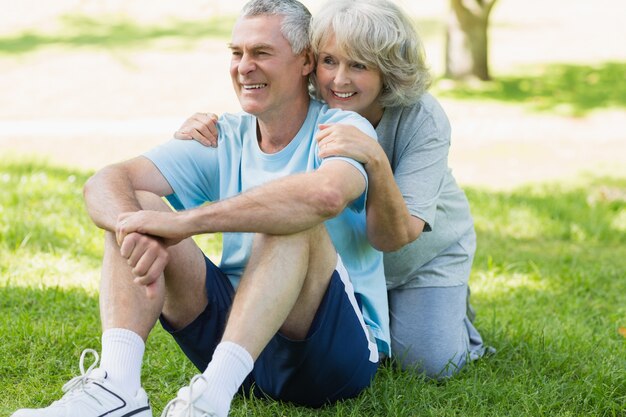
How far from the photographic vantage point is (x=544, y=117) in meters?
12.1

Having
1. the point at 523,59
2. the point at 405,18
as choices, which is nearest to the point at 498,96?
the point at 523,59

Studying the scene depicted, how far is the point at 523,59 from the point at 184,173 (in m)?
13.0

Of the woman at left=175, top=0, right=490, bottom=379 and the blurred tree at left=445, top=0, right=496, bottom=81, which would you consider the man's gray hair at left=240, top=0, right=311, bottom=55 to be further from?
Answer: the blurred tree at left=445, top=0, right=496, bottom=81

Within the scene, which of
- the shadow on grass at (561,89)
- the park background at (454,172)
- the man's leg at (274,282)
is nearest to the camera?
the man's leg at (274,282)

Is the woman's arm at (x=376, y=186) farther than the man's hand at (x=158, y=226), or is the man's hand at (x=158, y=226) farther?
the woman's arm at (x=376, y=186)

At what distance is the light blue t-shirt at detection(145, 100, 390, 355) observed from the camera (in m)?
3.45

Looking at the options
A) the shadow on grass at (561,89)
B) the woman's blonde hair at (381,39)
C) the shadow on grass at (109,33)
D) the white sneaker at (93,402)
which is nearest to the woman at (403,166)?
the woman's blonde hair at (381,39)

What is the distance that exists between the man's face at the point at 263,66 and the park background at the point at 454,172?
1101mm

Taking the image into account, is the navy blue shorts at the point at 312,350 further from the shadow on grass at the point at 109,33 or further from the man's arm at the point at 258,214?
the shadow on grass at the point at 109,33

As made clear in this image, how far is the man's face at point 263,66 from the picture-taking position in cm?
349

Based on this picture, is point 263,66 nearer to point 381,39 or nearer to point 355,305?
point 381,39

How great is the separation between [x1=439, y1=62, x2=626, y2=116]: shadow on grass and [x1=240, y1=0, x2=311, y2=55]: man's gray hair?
923cm

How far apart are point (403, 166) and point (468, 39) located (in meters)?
9.52

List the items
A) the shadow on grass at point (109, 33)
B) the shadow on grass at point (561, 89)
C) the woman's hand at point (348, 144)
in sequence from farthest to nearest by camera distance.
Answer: the shadow on grass at point (109, 33) < the shadow on grass at point (561, 89) < the woman's hand at point (348, 144)
